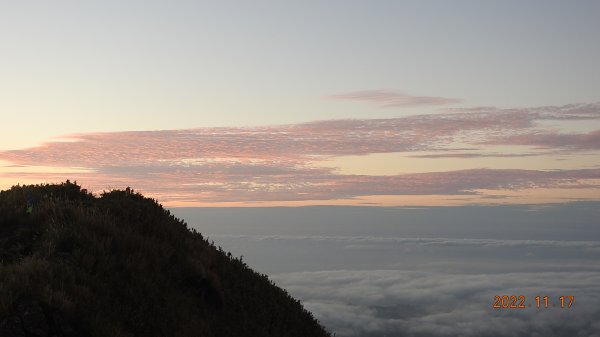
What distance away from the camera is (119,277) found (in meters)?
11.5

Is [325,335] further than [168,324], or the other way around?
[325,335]

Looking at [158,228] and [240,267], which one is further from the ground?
[158,228]

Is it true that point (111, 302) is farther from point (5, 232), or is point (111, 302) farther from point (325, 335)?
point (325, 335)

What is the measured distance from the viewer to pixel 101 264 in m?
11.5

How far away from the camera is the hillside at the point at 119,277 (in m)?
9.41

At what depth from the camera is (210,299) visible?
1347 centimetres

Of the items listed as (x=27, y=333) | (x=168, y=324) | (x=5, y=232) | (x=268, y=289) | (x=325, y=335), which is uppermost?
(x=5, y=232)

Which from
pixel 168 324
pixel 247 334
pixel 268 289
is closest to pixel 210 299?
pixel 247 334

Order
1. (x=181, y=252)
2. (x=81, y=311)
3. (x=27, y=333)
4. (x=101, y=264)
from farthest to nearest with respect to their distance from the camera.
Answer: (x=181, y=252) < (x=101, y=264) < (x=81, y=311) < (x=27, y=333)

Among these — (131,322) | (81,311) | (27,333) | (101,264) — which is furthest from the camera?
(101,264)

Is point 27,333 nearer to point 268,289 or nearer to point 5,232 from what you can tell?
point 5,232

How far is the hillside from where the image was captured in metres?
9.41

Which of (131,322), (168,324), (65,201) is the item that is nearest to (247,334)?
(168,324)

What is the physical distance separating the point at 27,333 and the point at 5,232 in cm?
566
